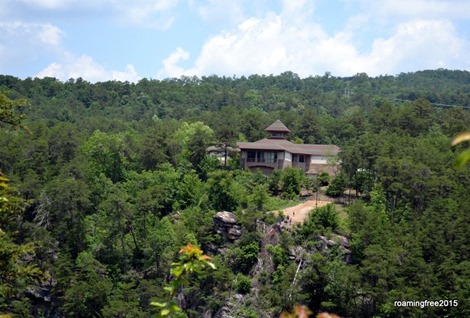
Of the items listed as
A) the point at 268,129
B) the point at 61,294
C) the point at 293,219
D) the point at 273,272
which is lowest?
the point at 61,294

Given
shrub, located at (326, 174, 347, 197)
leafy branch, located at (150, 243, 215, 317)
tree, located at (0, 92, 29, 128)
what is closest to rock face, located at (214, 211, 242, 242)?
shrub, located at (326, 174, 347, 197)

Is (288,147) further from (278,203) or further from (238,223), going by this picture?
(238,223)

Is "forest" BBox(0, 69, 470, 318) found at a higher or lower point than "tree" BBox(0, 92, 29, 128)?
lower

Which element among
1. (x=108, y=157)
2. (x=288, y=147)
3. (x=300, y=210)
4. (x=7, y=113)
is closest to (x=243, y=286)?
(x=300, y=210)

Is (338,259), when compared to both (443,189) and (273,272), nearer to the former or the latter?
(273,272)

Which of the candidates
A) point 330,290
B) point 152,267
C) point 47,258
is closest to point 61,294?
point 47,258

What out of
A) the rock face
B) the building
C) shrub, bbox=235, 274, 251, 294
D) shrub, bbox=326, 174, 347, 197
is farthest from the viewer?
the building

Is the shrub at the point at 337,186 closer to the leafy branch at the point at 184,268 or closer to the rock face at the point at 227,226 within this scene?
the rock face at the point at 227,226

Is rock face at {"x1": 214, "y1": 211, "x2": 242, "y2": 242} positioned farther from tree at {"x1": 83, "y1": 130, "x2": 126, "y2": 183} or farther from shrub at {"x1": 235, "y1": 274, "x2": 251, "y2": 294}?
tree at {"x1": 83, "y1": 130, "x2": 126, "y2": 183}

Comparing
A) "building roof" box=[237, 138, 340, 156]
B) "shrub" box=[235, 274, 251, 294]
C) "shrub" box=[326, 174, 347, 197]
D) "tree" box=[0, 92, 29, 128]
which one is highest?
"tree" box=[0, 92, 29, 128]
